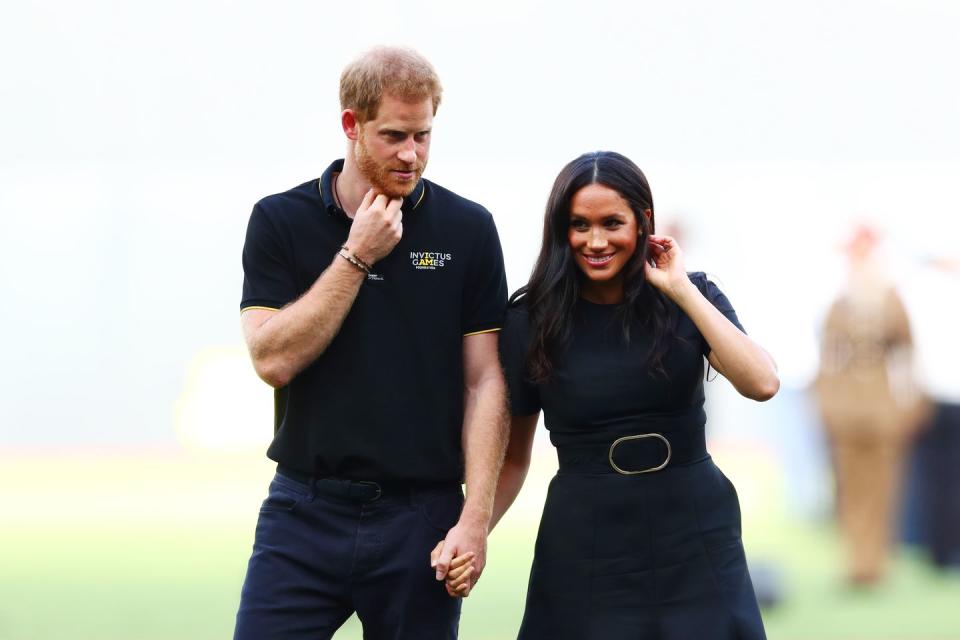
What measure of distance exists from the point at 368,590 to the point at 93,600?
489 centimetres

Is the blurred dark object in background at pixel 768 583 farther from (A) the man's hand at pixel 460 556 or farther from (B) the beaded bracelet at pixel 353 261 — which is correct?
(B) the beaded bracelet at pixel 353 261

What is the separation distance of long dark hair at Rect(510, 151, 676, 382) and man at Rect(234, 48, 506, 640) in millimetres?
151

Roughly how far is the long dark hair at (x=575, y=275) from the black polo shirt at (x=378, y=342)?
133 mm

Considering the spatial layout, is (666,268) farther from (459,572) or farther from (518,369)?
(459,572)

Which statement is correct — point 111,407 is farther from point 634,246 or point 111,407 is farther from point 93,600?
point 634,246

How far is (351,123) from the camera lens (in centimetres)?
271

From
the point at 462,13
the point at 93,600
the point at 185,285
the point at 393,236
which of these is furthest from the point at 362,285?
the point at 462,13

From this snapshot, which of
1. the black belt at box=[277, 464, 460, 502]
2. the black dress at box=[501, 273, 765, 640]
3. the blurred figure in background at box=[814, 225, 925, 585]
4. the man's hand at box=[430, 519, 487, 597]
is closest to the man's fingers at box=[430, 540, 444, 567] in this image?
the man's hand at box=[430, 519, 487, 597]

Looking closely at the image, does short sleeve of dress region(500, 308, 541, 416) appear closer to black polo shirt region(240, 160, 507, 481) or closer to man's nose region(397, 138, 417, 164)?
black polo shirt region(240, 160, 507, 481)

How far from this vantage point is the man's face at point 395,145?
2627 millimetres

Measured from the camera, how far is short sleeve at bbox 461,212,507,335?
2826 millimetres

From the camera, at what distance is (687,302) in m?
2.71

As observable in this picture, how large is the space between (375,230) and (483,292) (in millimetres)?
303

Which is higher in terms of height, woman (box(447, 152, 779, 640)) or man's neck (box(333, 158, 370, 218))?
man's neck (box(333, 158, 370, 218))
